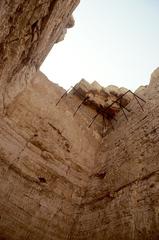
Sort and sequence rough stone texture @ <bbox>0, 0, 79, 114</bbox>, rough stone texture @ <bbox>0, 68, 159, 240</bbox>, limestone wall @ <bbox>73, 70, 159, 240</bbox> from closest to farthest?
1. rough stone texture @ <bbox>0, 0, 79, 114</bbox>
2. limestone wall @ <bbox>73, 70, 159, 240</bbox>
3. rough stone texture @ <bbox>0, 68, 159, 240</bbox>

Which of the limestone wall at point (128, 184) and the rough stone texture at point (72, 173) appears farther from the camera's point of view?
the rough stone texture at point (72, 173)

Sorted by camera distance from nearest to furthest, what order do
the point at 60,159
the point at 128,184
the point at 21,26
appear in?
1. the point at 21,26
2. the point at 128,184
3. the point at 60,159

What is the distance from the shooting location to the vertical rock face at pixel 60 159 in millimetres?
3729

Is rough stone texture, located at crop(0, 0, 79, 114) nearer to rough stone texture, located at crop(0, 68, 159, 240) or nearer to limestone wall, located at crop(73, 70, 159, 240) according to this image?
rough stone texture, located at crop(0, 68, 159, 240)

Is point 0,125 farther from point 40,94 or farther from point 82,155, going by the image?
point 82,155

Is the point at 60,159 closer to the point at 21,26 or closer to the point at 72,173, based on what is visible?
the point at 72,173

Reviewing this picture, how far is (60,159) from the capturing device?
594cm

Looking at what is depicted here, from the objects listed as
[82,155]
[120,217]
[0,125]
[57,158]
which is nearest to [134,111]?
[82,155]

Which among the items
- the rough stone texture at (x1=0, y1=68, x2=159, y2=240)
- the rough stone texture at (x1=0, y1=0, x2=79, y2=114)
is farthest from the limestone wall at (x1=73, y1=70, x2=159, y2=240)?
the rough stone texture at (x1=0, y1=0, x2=79, y2=114)

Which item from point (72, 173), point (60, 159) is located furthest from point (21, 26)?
point (72, 173)

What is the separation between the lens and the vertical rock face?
373cm

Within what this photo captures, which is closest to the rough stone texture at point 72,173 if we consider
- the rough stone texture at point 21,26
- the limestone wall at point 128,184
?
the limestone wall at point 128,184

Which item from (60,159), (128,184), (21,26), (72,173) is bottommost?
(21,26)

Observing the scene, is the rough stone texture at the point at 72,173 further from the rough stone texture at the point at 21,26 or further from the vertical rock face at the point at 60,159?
the rough stone texture at the point at 21,26
